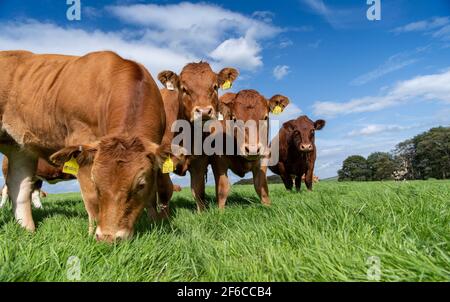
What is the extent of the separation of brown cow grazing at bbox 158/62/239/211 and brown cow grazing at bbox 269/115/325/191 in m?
6.28

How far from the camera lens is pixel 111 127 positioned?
4859 mm

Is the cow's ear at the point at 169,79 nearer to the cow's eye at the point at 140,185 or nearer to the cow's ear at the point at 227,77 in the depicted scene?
the cow's ear at the point at 227,77

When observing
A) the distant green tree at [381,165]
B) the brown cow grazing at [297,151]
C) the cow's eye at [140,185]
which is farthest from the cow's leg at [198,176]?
the distant green tree at [381,165]

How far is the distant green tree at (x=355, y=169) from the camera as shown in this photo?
72.4 m

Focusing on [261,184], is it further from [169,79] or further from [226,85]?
[169,79]

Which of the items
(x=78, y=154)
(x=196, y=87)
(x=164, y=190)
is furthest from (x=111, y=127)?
(x=196, y=87)

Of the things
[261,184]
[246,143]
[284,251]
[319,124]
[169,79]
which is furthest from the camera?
[319,124]

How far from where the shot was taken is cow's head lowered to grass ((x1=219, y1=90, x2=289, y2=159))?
7.51 m

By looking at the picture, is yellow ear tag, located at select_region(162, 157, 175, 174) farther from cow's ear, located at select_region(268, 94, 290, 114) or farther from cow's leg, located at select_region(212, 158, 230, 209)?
cow's ear, located at select_region(268, 94, 290, 114)

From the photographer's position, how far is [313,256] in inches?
123

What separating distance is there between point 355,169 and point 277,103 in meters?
69.0

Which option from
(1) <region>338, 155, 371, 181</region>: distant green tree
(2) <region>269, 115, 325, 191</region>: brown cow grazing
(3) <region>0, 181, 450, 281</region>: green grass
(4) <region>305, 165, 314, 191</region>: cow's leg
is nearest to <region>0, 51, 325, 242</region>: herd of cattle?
(3) <region>0, 181, 450, 281</region>: green grass

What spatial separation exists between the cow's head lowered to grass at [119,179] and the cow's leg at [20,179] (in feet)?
8.94

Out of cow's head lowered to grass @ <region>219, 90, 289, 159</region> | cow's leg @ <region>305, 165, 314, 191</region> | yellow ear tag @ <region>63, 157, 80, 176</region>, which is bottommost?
cow's leg @ <region>305, 165, 314, 191</region>
